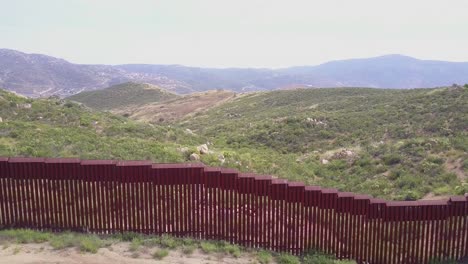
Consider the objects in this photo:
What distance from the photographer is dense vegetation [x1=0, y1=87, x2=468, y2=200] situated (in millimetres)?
20469

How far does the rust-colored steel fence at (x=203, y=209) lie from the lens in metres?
11.1

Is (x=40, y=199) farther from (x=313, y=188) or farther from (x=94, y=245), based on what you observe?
(x=313, y=188)

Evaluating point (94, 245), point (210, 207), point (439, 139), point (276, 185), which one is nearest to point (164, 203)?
point (210, 207)

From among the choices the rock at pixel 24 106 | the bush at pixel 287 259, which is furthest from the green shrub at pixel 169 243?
the rock at pixel 24 106

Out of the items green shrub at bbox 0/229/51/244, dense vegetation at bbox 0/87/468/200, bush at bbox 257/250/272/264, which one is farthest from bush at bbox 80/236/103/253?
dense vegetation at bbox 0/87/468/200

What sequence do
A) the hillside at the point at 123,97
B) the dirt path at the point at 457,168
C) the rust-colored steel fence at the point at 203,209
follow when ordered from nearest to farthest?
1. the rust-colored steel fence at the point at 203,209
2. the dirt path at the point at 457,168
3. the hillside at the point at 123,97

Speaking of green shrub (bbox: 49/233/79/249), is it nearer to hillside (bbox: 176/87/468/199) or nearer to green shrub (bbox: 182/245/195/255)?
green shrub (bbox: 182/245/195/255)

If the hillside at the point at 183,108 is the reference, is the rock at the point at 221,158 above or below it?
above

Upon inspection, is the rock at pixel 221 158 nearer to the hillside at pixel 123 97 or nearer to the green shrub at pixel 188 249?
the green shrub at pixel 188 249

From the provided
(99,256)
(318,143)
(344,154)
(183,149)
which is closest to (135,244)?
(99,256)

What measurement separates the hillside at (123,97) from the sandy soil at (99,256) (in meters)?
112

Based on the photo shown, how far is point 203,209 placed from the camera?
11438mm

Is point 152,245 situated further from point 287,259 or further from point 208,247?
point 287,259

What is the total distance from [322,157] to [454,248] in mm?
17046
